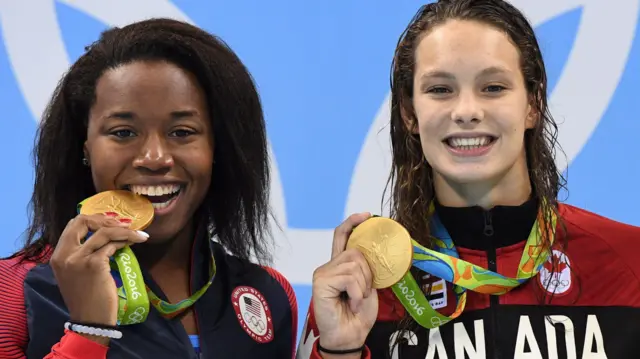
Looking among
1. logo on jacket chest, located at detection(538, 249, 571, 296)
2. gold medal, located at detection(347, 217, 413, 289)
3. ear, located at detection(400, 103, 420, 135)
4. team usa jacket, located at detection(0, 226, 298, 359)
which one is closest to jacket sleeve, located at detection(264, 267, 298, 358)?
team usa jacket, located at detection(0, 226, 298, 359)

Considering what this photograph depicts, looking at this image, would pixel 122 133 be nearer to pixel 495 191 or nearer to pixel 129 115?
pixel 129 115

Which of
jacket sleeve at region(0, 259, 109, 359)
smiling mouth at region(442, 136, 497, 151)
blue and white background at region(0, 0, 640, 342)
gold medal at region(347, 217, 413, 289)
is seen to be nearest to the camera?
→ jacket sleeve at region(0, 259, 109, 359)

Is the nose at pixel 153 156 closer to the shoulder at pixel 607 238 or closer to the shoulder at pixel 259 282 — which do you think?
the shoulder at pixel 259 282

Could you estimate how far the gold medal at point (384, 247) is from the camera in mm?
1716

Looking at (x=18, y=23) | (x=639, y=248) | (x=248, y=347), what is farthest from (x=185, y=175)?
(x=18, y=23)

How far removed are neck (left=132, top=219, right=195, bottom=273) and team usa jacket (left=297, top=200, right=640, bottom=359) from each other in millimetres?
296

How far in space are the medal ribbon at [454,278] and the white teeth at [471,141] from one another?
0.68 ft

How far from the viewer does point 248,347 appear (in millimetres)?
1879

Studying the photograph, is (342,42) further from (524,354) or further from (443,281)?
(524,354)

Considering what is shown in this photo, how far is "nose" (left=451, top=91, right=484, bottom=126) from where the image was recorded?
1792 millimetres

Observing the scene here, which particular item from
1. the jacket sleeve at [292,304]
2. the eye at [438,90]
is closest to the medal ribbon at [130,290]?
the jacket sleeve at [292,304]

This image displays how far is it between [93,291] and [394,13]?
1.40 m

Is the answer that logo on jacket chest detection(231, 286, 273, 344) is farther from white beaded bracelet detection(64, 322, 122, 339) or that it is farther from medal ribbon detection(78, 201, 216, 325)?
white beaded bracelet detection(64, 322, 122, 339)

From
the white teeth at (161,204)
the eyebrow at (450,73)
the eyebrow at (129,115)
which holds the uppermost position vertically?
the eyebrow at (450,73)
